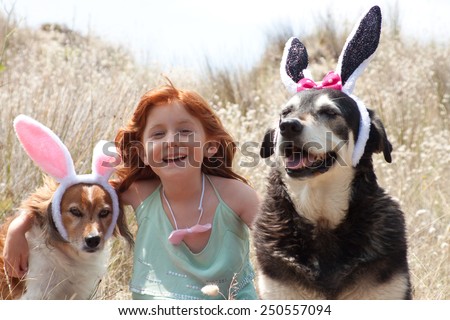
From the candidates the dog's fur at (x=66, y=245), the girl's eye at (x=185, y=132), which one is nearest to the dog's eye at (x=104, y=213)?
the dog's fur at (x=66, y=245)

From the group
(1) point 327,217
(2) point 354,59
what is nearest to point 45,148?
(1) point 327,217

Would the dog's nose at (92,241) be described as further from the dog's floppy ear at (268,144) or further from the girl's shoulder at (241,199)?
the dog's floppy ear at (268,144)

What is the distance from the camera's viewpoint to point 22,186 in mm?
5430

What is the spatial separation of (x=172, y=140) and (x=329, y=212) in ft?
3.76

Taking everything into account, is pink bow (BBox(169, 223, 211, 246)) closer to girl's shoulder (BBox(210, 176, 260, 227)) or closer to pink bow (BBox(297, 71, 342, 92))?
girl's shoulder (BBox(210, 176, 260, 227))

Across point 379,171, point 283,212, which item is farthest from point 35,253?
point 379,171

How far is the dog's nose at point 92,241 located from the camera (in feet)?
13.9

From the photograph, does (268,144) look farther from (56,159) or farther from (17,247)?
(17,247)

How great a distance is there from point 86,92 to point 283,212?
11.7ft

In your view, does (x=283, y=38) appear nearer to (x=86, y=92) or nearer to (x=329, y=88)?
(x=86, y=92)

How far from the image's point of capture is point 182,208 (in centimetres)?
454

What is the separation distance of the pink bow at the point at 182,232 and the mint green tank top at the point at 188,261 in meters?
0.04

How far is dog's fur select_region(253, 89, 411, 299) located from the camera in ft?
11.5
